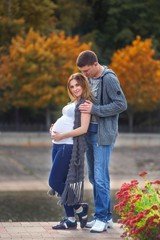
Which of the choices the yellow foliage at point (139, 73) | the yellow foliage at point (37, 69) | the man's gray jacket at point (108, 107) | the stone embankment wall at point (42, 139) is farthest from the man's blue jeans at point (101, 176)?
the yellow foliage at point (139, 73)

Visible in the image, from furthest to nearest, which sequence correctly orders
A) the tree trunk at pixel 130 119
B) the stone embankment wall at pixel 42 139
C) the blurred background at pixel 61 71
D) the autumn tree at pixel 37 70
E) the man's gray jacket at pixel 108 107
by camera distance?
the tree trunk at pixel 130 119
the autumn tree at pixel 37 70
the stone embankment wall at pixel 42 139
the blurred background at pixel 61 71
the man's gray jacket at pixel 108 107

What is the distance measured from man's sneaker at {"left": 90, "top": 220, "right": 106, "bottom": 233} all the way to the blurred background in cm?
786

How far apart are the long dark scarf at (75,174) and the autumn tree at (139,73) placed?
19.2 metres

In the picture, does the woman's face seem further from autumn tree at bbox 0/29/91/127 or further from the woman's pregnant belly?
autumn tree at bbox 0/29/91/127

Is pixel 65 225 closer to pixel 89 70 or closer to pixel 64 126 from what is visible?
pixel 64 126

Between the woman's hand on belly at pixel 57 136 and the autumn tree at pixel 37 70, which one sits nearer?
the woman's hand on belly at pixel 57 136

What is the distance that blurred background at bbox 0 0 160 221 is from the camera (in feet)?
61.2

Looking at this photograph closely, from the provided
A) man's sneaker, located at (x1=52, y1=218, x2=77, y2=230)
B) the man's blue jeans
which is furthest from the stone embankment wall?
the man's blue jeans

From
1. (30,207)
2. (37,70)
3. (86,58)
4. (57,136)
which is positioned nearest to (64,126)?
(57,136)

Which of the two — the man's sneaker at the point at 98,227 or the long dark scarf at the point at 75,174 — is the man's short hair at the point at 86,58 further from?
the man's sneaker at the point at 98,227

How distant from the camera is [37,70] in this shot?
25359mm

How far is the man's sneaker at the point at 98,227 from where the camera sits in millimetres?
7520

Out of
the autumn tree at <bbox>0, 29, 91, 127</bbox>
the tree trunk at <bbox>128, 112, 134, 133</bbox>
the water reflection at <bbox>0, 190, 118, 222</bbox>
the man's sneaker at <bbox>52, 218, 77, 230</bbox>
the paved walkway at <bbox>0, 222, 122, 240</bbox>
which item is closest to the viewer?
the paved walkway at <bbox>0, 222, 122, 240</bbox>

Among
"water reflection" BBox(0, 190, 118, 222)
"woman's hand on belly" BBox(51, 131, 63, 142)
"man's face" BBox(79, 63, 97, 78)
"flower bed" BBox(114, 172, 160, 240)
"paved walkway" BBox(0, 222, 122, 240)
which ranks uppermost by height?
"man's face" BBox(79, 63, 97, 78)
